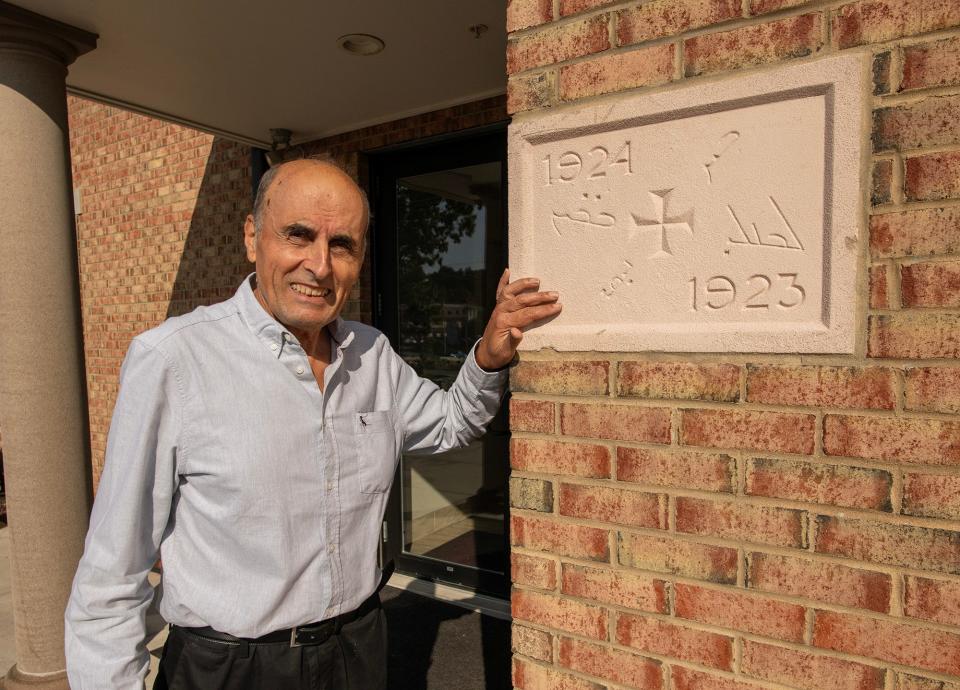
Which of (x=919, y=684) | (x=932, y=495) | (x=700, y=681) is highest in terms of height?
(x=932, y=495)

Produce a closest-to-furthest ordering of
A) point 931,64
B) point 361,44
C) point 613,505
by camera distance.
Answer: point 931,64, point 613,505, point 361,44

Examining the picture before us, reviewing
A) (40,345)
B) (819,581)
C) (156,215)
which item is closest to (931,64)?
(819,581)

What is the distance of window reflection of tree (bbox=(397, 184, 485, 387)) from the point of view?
410 centimetres

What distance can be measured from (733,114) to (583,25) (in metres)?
0.41

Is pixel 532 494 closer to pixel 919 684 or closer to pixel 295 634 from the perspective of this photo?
pixel 295 634

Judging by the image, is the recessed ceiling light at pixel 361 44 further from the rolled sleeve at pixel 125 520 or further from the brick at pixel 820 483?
the brick at pixel 820 483

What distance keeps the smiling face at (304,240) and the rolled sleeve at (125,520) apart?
1.10 feet

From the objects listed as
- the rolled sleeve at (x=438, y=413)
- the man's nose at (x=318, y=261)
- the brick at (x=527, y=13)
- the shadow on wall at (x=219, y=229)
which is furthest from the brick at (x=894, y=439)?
the shadow on wall at (x=219, y=229)

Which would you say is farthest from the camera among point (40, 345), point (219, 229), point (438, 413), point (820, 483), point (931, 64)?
point (219, 229)

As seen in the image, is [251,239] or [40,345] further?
[40,345]

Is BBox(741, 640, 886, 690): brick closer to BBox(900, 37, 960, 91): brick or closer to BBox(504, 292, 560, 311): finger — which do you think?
BBox(504, 292, 560, 311): finger

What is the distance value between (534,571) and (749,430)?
25.0 inches

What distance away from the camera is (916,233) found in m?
1.10

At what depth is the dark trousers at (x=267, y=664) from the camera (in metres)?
1.49
